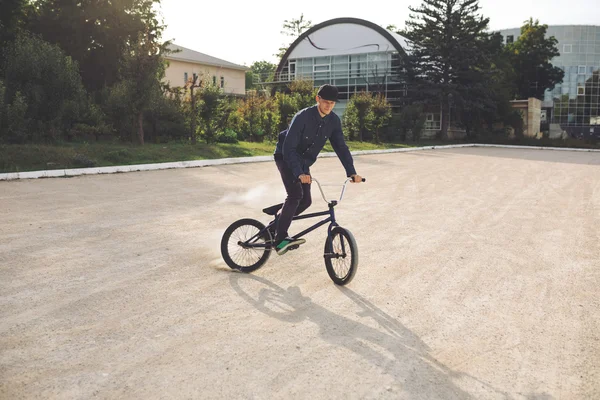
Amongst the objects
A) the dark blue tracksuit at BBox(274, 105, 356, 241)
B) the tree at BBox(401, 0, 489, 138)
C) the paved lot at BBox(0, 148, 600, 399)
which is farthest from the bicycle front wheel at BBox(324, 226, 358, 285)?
the tree at BBox(401, 0, 489, 138)

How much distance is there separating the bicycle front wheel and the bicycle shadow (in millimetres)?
175

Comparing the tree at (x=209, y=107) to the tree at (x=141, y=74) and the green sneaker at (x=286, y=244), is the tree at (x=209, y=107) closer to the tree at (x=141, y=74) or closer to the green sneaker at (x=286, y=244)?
the tree at (x=141, y=74)

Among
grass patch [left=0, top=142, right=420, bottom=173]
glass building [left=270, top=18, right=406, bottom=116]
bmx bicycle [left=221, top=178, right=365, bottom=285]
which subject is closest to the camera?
bmx bicycle [left=221, top=178, right=365, bottom=285]

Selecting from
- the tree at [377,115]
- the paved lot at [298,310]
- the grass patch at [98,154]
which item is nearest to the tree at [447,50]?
the tree at [377,115]

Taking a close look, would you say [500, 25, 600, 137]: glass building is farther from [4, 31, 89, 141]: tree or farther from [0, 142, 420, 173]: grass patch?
[4, 31, 89, 141]: tree

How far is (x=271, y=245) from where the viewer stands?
5.49 metres

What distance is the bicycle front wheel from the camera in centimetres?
505

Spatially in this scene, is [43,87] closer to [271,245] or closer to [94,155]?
[94,155]

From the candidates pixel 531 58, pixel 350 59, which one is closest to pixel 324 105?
pixel 350 59

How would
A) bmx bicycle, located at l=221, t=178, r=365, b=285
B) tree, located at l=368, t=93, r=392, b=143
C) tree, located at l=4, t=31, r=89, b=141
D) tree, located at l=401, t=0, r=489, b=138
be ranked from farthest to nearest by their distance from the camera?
tree, located at l=401, t=0, r=489, b=138 → tree, located at l=368, t=93, r=392, b=143 → tree, located at l=4, t=31, r=89, b=141 → bmx bicycle, located at l=221, t=178, r=365, b=285

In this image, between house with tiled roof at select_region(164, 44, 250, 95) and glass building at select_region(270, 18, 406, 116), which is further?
glass building at select_region(270, 18, 406, 116)

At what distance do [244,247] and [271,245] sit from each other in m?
0.34

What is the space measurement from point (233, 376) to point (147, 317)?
1.28m

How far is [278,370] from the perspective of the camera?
334 cm
